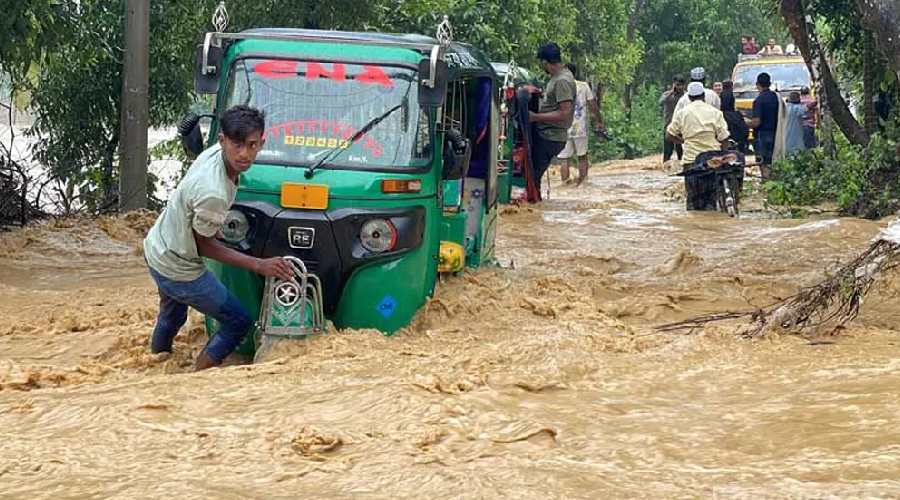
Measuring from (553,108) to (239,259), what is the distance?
28.4 ft

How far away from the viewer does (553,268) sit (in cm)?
1117

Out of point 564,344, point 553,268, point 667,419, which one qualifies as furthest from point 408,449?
point 553,268

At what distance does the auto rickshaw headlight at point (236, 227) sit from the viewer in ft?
23.3

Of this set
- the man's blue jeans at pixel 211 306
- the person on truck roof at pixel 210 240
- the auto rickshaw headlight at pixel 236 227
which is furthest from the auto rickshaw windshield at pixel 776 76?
the person on truck roof at pixel 210 240

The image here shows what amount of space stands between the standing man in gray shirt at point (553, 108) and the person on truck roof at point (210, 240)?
8151mm

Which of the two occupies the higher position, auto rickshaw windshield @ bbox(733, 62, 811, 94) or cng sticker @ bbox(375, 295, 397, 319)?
auto rickshaw windshield @ bbox(733, 62, 811, 94)

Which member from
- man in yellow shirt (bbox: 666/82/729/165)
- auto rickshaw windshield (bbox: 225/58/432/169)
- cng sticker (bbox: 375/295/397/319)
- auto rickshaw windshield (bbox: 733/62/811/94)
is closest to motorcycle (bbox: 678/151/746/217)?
man in yellow shirt (bbox: 666/82/729/165)

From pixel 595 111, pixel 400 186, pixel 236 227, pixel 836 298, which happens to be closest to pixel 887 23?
pixel 836 298

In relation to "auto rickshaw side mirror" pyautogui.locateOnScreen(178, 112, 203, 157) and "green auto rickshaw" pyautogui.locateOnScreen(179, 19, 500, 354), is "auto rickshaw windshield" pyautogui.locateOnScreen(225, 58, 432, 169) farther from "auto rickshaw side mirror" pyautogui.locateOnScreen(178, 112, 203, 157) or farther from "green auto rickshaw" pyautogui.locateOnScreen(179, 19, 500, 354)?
"auto rickshaw side mirror" pyautogui.locateOnScreen(178, 112, 203, 157)

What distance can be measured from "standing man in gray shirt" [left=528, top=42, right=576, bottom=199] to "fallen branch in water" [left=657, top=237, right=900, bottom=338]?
7367 mm

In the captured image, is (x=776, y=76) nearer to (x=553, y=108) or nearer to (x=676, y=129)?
(x=676, y=129)

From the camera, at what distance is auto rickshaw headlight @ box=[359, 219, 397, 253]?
7.13 metres

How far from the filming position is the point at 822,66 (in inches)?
626

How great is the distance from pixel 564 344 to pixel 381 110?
1.58 metres
